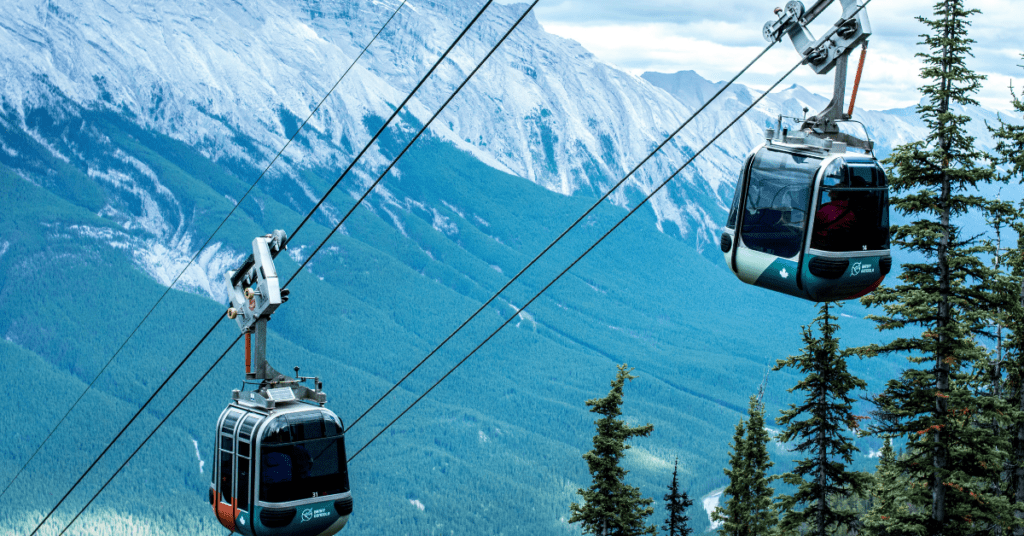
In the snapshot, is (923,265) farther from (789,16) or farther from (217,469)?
(217,469)

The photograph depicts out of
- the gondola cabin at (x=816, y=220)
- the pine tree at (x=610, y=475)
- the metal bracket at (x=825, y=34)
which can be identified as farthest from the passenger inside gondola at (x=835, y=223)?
the pine tree at (x=610, y=475)

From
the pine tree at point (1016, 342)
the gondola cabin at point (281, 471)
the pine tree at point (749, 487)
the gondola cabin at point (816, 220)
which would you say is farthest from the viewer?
the pine tree at point (749, 487)

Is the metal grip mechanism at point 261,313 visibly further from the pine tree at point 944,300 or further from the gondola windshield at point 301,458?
the pine tree at point 944,300

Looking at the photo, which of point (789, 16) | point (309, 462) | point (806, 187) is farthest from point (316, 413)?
point (789, 16)

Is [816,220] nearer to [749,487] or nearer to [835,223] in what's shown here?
[835,223]

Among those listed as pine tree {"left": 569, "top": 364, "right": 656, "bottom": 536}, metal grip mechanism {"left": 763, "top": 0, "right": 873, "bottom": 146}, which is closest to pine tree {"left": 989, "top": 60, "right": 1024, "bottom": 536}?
pine tree {"left": 569, "top": 364, "right": 656, "bottom": 536}

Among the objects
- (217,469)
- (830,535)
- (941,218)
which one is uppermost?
(941,218)
